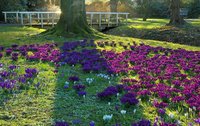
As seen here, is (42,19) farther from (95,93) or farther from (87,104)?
(87,104)

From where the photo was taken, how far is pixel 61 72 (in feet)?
29.8

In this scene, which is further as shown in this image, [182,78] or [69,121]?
[182,78]

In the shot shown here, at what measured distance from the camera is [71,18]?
19469 mm

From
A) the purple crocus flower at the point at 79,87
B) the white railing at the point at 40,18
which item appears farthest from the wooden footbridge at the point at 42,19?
the purple crocus flower at the point at 79,87

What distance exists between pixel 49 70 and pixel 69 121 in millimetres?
3761

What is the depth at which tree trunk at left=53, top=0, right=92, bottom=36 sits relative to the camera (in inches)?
762

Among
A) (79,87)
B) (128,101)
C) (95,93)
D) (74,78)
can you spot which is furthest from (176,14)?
(128,101)

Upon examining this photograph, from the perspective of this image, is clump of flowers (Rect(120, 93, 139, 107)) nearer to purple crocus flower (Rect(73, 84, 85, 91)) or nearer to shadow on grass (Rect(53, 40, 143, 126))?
shadow on grass (Rect(53, 40, 143, 126))

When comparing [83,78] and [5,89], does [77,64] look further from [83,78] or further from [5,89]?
[5,89]

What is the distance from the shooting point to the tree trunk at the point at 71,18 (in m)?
19.4

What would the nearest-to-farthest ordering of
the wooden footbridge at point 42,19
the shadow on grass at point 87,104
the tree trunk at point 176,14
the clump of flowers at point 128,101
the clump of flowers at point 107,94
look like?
the shadow on grass at point 87,104
the clump of flowers at point 128,101
the clump of flowers at point 107,94
the wooden footbridge at point 42,19
the tree trunk at point 176,14

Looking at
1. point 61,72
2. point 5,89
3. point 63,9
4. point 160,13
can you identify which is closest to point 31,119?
point 5,89

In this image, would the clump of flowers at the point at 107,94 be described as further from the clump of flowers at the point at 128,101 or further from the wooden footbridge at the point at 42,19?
the wooden footbridge at the point at 42,19

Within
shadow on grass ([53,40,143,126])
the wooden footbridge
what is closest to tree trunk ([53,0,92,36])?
shadow on grass ([53,40,143,126])
